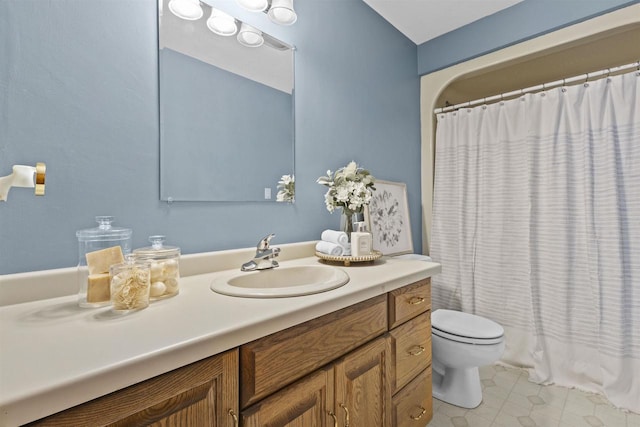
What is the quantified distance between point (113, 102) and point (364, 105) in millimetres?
1461

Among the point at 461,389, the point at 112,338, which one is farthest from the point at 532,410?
the point at 112,338

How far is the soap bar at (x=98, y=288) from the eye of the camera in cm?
81

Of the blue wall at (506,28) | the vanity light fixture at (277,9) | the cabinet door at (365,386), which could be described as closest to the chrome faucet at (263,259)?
the cabinet door at (365,386)

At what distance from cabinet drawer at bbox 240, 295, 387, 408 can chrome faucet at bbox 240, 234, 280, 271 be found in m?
0.43

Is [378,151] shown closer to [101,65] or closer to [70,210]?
[101,65]

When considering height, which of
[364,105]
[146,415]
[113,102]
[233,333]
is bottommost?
[146,415]

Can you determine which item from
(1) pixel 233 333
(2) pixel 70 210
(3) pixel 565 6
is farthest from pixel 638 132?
(2) pixel 70 210

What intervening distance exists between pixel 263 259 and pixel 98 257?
1.87ft

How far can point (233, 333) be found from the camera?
26.7 inches

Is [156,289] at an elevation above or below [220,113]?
below

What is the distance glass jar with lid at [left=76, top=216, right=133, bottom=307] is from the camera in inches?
32.1

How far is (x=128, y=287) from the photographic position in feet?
→ 2.55

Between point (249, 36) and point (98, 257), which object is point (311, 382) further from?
point (249, 36)

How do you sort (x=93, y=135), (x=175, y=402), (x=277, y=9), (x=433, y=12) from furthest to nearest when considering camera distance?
(x=433, y=12) → (x=277, y=9) → (x=93, y=135) → (x=175, y=402)
